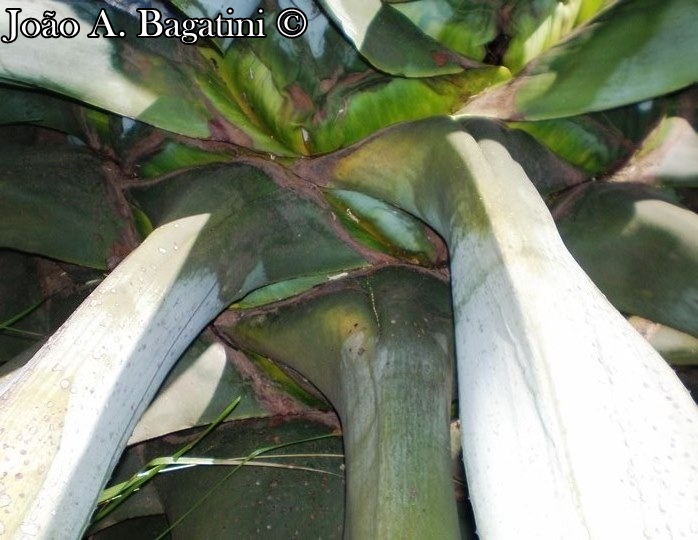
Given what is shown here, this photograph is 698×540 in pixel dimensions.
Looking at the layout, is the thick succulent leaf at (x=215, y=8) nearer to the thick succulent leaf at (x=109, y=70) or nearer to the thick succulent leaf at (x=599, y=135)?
the thick succulent leaf at (x=109, y=70)

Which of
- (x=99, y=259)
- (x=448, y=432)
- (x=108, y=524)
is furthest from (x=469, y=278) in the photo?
(x=108, y=524)

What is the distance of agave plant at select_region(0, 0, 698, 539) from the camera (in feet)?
1.61

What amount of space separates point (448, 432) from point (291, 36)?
356 mm

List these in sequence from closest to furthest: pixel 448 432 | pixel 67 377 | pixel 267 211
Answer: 1. pixel 67 377
2. pixel 448 432
3. pixel 267 211

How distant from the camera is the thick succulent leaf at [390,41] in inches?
25.7

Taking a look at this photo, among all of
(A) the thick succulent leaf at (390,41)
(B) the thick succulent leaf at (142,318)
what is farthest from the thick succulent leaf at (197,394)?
(A) the thick succulent leaf at (390,41)

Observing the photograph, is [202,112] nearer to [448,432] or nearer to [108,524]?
[448,432]

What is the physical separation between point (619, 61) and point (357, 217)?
26 cm

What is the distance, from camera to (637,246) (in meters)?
0.77

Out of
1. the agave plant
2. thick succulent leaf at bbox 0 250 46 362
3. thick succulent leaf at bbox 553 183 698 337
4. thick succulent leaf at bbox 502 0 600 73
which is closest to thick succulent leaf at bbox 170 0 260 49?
the agave plant

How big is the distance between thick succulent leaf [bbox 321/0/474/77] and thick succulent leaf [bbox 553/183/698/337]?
0.19 metres

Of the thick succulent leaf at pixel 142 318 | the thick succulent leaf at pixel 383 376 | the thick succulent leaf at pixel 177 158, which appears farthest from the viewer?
the thick succulent leaf at pixel 177 158

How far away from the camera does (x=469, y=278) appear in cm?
53

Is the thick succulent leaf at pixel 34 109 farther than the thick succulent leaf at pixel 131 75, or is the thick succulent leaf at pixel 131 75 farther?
the thick succulent leaf at pixel 34 109
